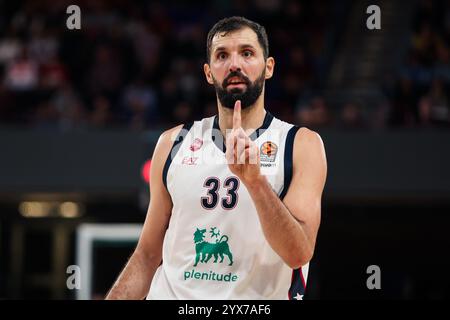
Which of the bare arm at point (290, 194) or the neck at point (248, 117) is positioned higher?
the neck at point (248, 117)

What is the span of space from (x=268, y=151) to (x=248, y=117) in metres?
0.20

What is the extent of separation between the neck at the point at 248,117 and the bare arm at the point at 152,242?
0.31 m

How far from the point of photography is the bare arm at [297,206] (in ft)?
13.7

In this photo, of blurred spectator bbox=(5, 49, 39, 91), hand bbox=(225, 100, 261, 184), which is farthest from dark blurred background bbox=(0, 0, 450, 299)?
hand bbox=(225, 100, 261, 184)

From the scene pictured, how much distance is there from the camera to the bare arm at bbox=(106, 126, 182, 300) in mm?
4863

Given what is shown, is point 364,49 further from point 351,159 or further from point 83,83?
point 83,83

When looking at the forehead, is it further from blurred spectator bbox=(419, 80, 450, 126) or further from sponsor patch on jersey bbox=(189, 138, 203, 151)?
blurred spectator bbox=(419, 80, 450, 126)

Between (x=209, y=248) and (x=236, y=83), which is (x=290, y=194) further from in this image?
(x=236, y=83)

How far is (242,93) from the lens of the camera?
4598mm

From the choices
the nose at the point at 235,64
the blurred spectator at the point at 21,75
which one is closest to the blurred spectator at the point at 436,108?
the blurred spectator at the point at 21,75

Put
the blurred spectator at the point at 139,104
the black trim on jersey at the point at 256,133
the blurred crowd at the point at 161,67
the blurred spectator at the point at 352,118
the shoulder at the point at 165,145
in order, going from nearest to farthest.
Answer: the black trim on jersey at the point at 256,133 < the shoulder at the point at 165,145 < the blurred spectator at the point at 352,118 < the blurred crowd at the point at 161,67 < the blurred spectator at the point at 139,104

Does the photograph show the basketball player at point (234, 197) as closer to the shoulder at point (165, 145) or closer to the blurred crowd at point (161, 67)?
the shoulder at point (165, 145)

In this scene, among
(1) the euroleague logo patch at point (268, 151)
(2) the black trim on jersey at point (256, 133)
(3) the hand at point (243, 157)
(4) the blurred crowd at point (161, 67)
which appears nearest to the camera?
(3) the hand at point (243, 157)

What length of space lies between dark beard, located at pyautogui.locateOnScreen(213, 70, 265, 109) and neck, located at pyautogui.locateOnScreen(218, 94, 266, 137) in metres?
0.06
